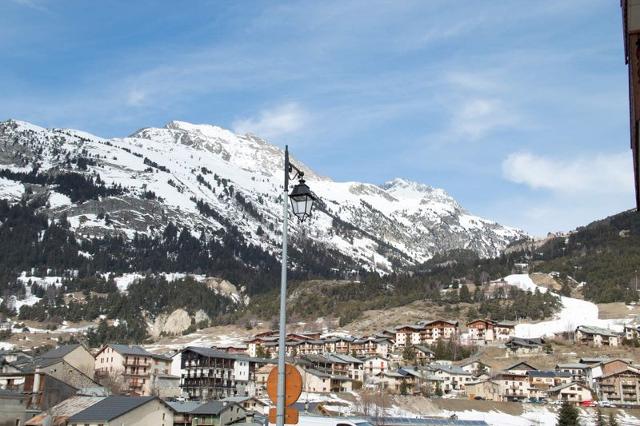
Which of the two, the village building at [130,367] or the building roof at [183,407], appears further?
the village building at [130,367]

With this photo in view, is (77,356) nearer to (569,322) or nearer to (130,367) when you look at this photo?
(130,367)

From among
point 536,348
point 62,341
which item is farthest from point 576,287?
point 62,341

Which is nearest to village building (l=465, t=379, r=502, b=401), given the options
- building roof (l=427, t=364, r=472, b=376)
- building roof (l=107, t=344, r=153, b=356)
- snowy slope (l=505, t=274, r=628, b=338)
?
→ building roof (l=427, t=364, r=472, b=376)

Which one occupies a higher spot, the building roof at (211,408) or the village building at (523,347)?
the village building at (523,347)

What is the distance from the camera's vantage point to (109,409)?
162 feet

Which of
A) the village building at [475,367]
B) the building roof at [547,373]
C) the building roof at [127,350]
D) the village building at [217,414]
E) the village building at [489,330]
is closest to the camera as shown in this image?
the village building at [217,414]

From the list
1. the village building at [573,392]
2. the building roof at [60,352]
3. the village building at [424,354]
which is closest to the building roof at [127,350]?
the building roof at [60,352]

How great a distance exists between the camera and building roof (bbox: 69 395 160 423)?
47.8 m

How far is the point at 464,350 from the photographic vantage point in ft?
445

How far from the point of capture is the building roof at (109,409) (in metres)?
47.8

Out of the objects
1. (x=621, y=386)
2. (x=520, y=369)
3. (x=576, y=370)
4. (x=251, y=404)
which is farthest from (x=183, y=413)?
(x=576, y=370)

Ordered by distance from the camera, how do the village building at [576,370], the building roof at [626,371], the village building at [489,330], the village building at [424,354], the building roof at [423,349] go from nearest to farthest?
the building roof at [626,371]
the village building at [576,370]
the village building at [424,354]
the building roof at [423,349]
the village building at [489,330]

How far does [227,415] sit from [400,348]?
88.0 meters

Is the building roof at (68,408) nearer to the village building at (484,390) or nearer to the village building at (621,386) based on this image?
the village building at (484,390)
